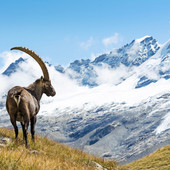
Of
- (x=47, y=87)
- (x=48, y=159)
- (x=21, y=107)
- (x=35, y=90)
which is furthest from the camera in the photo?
(x=47, y=87)

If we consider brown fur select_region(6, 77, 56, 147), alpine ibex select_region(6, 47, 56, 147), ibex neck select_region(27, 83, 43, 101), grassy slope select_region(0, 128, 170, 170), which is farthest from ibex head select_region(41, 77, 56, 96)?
grassy slope select_region(0, 128, 170, 170)

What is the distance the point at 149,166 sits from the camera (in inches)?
461

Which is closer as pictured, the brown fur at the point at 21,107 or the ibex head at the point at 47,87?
the brown fur at the point at 21,107

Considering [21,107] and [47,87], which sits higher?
[47,87]

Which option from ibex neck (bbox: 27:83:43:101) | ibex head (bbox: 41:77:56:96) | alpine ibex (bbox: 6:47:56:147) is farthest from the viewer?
ibex head (bbox: 41:77:56:96)

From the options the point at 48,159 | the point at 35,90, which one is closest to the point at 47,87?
the point at 35,90

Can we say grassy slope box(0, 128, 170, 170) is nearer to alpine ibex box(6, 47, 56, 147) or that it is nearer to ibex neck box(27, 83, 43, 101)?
alpine ibex box(6, 47, 56, 147)

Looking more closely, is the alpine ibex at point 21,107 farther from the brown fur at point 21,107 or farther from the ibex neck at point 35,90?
the ibex neck at point 35,90

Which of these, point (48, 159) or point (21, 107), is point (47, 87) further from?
point (48, 159)

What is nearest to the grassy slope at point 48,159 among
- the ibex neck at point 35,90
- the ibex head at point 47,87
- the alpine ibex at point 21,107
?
the alpine ibex at point 21,107

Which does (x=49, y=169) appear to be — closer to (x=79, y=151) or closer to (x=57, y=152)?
(x=57, y=152)

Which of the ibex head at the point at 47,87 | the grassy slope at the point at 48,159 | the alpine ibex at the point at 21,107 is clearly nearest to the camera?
the grassy slope at the point at 48,159

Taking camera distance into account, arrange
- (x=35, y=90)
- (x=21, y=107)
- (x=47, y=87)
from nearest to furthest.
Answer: (x=21, y=107) < (x=35, y=90) < (x=47, y=87)

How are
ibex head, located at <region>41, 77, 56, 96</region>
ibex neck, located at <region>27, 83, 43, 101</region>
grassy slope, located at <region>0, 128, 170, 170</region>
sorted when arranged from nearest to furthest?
grassy slope, located at <region>0, 128, 170, 170</region> → ibex neck, located at <region>27, 83, 43, 101</region> → ibex head, located at <region>41, 77, 56, 96</region>
